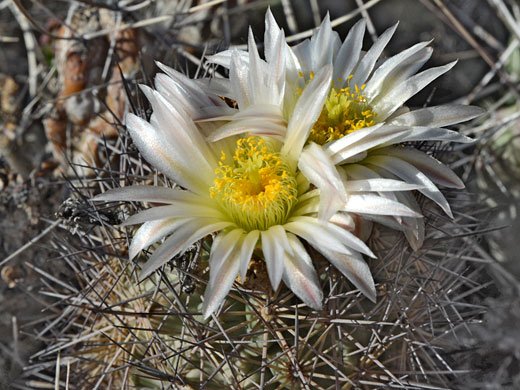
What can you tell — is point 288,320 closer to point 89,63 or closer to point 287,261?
point 287,261

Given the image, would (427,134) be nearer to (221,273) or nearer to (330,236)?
(330,236)

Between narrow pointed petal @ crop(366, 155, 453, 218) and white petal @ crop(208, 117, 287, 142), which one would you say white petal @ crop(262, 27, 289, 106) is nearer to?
white petal @ crop(208, 117, 287, 142)

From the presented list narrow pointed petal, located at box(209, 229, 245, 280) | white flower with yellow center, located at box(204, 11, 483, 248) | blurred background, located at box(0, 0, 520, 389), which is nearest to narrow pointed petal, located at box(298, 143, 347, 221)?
white flower with yellow center, located at box(204, 11, 483, 248)

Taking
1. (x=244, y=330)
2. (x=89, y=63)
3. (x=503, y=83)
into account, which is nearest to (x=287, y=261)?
(x=244, y=330)

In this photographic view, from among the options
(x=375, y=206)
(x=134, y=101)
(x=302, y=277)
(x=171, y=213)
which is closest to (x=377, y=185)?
(x=375, y=206)

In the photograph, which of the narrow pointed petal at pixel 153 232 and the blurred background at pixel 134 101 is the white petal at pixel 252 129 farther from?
the blurred background at pixel 134 101
